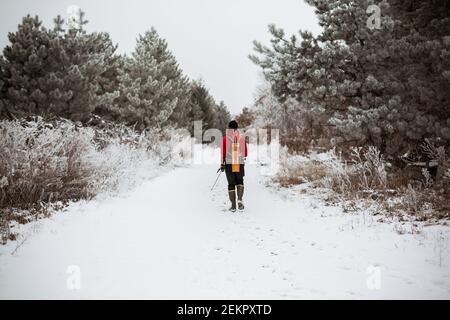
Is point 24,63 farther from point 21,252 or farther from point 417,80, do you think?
point 417,80

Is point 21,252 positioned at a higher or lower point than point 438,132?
lower

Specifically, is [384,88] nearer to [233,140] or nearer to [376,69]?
[376,69]

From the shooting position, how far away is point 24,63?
10.9 meters

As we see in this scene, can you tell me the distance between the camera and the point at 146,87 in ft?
65.7

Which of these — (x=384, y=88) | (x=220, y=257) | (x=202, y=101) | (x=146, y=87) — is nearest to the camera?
(x=220, y=257)

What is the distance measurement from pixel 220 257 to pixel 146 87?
17.6 meters

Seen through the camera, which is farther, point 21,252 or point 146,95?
point 146,95

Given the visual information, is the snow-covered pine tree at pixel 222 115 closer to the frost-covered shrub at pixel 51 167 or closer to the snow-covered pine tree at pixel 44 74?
the snow-covered pine tree at pixel 44 74

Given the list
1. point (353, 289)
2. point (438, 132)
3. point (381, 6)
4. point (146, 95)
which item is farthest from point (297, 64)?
point (146, 95)

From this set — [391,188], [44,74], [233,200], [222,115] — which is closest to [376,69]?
[391,188]

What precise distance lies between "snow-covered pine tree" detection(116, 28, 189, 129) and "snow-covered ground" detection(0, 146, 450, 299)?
14.0 metres

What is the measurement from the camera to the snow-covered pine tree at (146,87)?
64.1 feet

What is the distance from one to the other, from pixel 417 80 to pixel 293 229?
3997 millimetres
